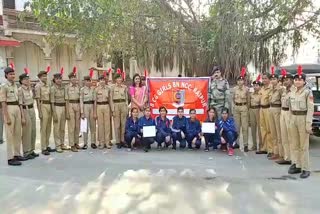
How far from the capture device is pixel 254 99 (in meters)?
9.19

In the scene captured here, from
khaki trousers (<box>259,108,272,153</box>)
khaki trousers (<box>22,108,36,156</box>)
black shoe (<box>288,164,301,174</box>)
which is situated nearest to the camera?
black shoe (<box>288,164,301,174</box>)

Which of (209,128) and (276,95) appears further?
(209,128)

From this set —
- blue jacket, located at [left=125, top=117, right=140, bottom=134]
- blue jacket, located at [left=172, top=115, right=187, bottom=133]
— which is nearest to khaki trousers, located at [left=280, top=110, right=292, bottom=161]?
blue jacket, located at [left=172, top=115, right=187, bottom=133]

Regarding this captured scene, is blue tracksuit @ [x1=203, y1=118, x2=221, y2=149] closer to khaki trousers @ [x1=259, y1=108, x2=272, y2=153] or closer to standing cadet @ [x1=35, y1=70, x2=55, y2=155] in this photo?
khaki trousers @ [x1=259, y1=108, x2=272, y2=153]

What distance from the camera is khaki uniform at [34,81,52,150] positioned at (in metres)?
9.09

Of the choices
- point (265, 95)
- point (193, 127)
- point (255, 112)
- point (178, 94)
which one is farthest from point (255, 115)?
point (178, 94)

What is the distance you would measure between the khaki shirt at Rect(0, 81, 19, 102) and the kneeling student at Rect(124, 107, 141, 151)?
2523 mm

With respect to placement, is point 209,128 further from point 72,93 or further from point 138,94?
point 72,93

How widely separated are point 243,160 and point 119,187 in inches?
119

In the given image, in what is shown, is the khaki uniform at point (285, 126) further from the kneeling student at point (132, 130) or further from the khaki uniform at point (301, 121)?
the kneeling student at point (132, 130)

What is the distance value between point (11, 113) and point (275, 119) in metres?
5.08

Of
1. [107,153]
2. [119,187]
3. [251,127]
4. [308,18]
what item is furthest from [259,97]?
[308,18]

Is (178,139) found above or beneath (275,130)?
beneath

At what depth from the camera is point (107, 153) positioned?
29.9 ft
